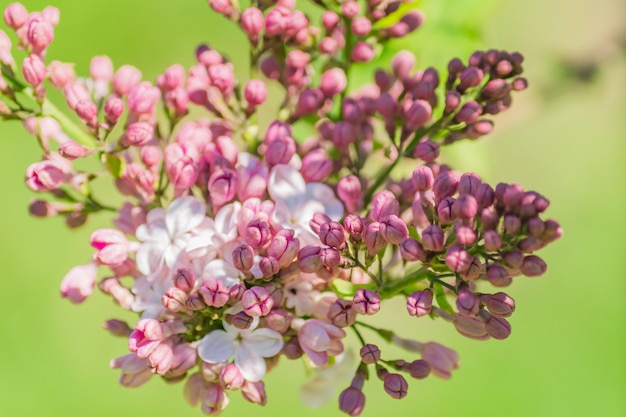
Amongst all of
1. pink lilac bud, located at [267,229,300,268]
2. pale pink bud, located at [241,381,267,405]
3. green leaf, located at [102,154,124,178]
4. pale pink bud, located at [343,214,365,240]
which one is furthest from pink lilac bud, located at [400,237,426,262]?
green leaf, located at [102,154,124,178]

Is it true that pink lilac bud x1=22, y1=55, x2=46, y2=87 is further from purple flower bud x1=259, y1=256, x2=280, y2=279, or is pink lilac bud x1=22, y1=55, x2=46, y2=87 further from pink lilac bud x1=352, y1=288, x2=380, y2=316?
pink lilac bud x1=352, y1=288, x2=380, y2=316

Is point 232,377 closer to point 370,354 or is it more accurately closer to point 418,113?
point 370,354

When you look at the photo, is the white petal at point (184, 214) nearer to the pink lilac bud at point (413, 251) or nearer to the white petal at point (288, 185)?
the white petal at point (288, 185)

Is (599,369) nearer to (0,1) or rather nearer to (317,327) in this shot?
(317,327)

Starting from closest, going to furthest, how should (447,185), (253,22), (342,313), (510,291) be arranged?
(447,185) → (342,313) → (253,22) → (510,291)

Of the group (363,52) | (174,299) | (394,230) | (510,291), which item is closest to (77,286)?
(174,299)

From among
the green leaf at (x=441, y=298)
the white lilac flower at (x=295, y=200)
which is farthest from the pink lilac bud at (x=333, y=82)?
the green leaf at (x=441, y=298)
